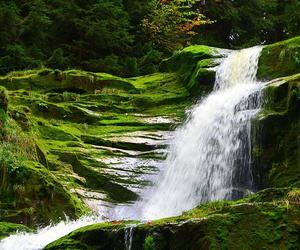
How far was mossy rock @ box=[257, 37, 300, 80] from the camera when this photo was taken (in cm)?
1344

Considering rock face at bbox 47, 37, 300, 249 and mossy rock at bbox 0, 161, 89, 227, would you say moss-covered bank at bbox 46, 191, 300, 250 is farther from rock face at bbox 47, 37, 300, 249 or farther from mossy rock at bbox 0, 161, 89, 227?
mossy rock at bbox 0, 161, 89, 227

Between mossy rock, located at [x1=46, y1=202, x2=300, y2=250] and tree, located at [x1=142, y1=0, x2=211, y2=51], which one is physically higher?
tree, located at [x1=142, y1=0, x2=211, y2=51]

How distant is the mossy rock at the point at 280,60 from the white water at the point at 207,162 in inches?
42.1

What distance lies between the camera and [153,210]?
10672 millimetres

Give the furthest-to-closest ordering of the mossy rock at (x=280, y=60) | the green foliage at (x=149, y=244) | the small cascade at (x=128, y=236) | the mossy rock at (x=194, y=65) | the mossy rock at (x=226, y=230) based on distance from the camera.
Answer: the mossy rock at (x=194, y=65), the mossy rock at (x=280, y=60), the small cascade at (x=128, y=236), the green foliage at (x=149, y=244), the mossy rock at (x=226, y=230)

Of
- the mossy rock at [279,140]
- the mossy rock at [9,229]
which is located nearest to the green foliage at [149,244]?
the mossy rock at [9,229]

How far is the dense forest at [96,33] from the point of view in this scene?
18266 mm

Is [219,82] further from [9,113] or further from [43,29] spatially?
[43,29]

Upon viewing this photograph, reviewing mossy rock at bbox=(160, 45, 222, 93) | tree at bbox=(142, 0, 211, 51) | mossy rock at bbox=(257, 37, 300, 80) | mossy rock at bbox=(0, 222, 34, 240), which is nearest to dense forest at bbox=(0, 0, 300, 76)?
tree at bbox=(142, 0, 211, 51)

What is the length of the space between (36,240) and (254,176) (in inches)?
184

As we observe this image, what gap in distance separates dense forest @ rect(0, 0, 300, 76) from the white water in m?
6.60

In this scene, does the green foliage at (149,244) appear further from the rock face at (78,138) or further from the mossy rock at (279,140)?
the mossy rock at (279,140)

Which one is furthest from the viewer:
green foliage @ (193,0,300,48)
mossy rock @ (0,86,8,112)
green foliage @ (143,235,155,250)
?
green foliage @ (193,0,300,48)

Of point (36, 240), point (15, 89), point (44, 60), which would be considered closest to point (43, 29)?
point (44, 60)
